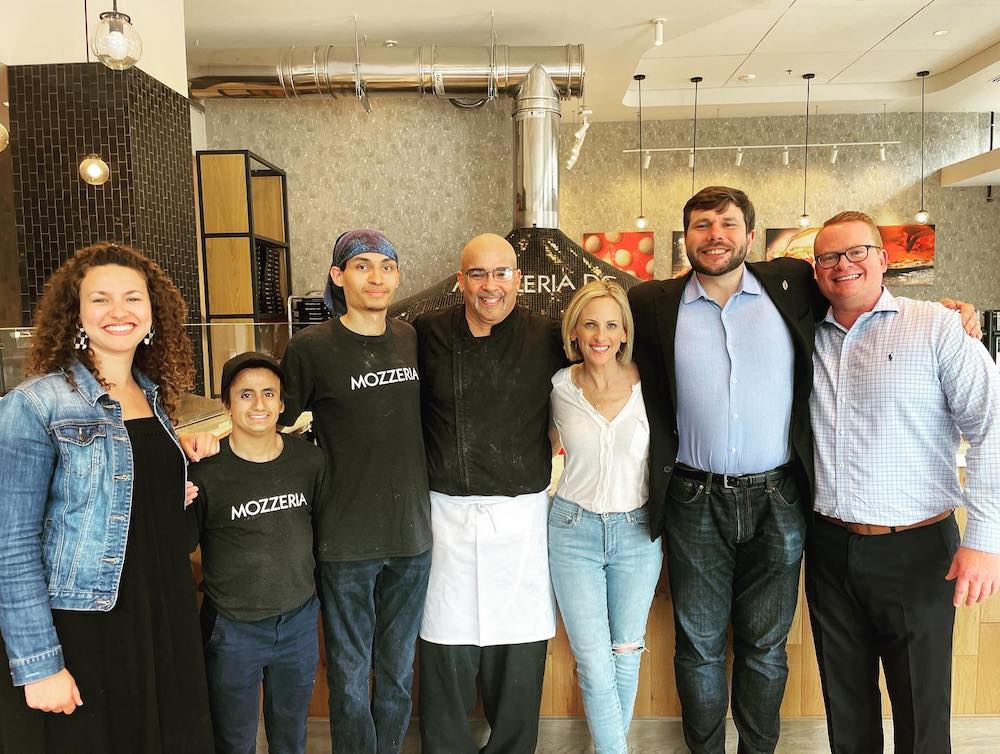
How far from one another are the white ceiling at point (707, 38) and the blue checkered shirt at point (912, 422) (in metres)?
3.35

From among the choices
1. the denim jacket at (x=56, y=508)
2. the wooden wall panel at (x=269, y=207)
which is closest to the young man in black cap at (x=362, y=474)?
the denim jacket at (x=56, y=508)

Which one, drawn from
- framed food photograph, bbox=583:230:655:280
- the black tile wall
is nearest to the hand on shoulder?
the black tile wall

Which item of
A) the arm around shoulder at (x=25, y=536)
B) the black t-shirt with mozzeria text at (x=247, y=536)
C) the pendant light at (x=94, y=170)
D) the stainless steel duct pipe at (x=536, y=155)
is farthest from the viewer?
the stainless steel duct pipe at (x=536, y=155)

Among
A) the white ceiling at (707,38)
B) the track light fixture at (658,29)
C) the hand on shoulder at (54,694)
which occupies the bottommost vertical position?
the hand on shoulder at (54,694)

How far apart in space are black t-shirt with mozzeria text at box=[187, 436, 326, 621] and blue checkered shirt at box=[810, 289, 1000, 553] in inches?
54.3

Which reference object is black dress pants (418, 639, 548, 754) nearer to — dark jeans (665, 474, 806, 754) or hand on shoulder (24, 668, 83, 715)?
dark jeans (665, 474, 806, 754)

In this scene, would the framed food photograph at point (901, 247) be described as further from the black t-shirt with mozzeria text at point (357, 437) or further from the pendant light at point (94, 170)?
the black t-shirt with mozzeria text at point (357, 437)

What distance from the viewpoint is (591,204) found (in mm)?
7648

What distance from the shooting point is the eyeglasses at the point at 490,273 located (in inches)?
73.8

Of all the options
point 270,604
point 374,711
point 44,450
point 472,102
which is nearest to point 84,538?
point 44,450

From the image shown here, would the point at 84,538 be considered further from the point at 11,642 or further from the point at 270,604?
the point at 270,604

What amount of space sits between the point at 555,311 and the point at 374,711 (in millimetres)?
3292

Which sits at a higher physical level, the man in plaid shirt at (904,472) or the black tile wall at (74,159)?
the black tile wall at (74,159)

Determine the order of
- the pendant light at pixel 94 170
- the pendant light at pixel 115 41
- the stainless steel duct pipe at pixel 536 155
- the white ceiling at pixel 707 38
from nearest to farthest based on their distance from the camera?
the pendant light at pixel 115 41 → the pendant light at pixel 94 170 → the white ceiling at pixel 707 38 → the stainless steel duct pipe at pixel 536 155
